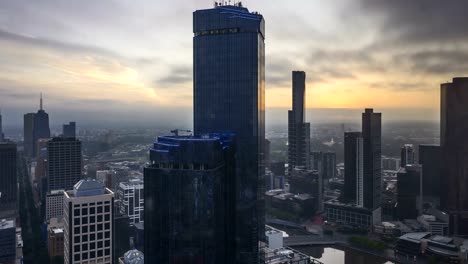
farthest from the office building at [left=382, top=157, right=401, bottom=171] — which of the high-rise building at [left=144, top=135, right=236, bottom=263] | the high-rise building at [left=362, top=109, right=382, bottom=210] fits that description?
the high-rise building at [left=144, top=135, right=236, bottom=263]

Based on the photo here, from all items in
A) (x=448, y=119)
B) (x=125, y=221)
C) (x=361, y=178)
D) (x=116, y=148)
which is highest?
(x=448, y=119)

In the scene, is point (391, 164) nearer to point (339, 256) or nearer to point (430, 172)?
point (430, 172)

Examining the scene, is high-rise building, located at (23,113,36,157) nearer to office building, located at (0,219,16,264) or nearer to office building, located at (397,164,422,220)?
office building, located at (0,219,16,264)

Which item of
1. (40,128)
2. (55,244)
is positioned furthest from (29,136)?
(55,244)

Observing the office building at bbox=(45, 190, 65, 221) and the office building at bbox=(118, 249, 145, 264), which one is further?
the office building at bbox=(45, 190, 65, 221)

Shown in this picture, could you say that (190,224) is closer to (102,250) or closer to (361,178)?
(102,250)

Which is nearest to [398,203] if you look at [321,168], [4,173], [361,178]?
[361,178]

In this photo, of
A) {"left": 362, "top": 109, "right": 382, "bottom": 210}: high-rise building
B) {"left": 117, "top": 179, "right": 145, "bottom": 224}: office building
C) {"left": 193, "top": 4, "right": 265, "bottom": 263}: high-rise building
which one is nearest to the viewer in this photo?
{"left": 193, "top": 4, "right": 265, "bottom": 263}: high-rise building
